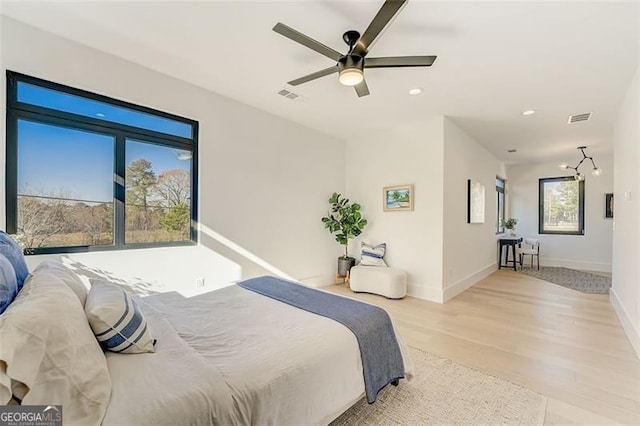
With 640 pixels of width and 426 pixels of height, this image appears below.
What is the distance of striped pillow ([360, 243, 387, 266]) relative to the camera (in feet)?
15.6

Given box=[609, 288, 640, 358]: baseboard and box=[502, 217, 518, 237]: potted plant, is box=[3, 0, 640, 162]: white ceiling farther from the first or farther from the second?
box=[502, 217, 518, 237]: potted plant

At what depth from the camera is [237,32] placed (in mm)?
2320

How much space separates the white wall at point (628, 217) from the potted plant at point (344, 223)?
318 centimetres

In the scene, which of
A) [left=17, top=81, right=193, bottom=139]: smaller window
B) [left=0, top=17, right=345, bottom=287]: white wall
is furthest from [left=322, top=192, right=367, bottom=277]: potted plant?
[left=17, top=81, right=193, bottom=139]: smaller window

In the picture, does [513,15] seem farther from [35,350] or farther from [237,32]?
[35,350]

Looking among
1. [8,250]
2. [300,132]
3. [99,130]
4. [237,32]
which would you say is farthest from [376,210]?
[8,250]

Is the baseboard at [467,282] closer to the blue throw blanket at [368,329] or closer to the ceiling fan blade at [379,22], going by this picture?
the blue throw blanket at [368,329]

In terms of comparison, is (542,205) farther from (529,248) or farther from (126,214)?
(126,214)

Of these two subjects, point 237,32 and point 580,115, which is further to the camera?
point 580,115

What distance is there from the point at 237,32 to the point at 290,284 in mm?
2177

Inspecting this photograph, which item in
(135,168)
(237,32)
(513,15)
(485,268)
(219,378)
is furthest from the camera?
(485,268)

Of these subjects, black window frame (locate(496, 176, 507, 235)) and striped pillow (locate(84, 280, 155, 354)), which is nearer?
striped pillow (locate(84, 280, 155, 354))

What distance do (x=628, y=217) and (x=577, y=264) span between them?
186 inches

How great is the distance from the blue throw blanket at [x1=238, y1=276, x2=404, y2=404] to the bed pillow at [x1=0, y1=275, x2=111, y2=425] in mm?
1202
